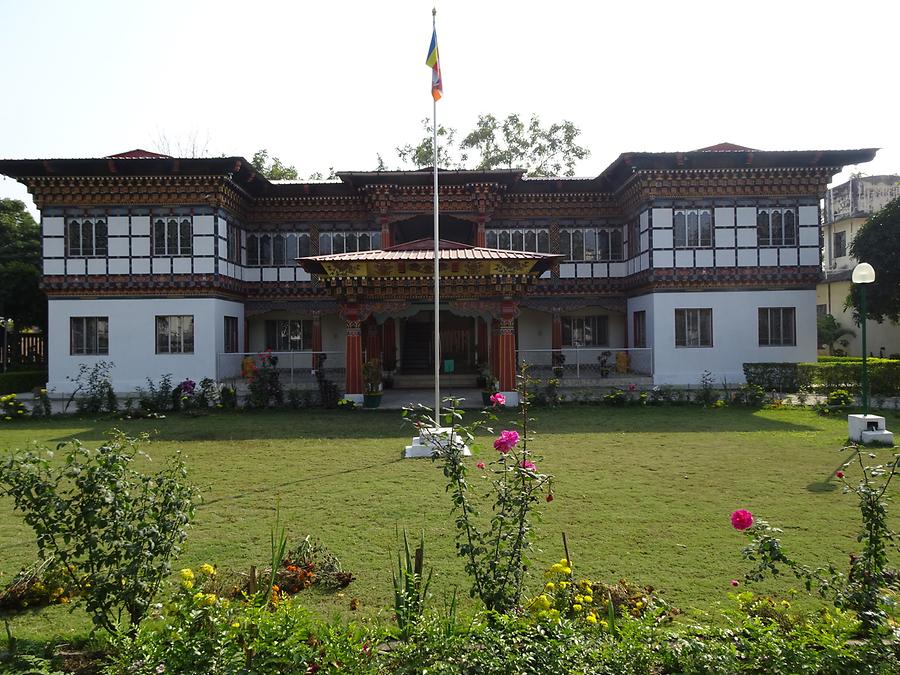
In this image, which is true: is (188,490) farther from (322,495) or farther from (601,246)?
(601,246)

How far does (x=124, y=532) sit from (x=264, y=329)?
23.1 m

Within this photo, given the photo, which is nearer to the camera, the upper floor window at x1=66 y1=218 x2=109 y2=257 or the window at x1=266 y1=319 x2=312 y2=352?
the upper floor window at x1=66 y1=218 x2=109 y2=257

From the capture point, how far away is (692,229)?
869 inches

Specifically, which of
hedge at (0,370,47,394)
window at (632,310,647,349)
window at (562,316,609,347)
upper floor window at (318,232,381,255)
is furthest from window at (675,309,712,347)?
hedge at (0,370,47,394)

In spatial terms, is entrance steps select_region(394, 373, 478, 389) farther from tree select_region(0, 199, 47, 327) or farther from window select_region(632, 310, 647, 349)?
tree select_region(0, 199, 47, 327)

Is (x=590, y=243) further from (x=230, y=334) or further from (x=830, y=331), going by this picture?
(x=830, y=331)

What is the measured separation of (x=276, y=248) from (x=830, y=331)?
102 ft

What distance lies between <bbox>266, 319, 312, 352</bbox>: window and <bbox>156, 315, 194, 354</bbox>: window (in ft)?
15.5

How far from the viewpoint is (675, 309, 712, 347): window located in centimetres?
2197

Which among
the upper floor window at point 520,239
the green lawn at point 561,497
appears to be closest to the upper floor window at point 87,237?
the green lawn at point 561,497

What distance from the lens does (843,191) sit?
40.3m

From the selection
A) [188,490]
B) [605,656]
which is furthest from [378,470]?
[605,656]

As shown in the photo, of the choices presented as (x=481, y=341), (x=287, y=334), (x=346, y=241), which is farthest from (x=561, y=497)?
(x=287, y=334)

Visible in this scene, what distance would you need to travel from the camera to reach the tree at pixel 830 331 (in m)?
33.2
